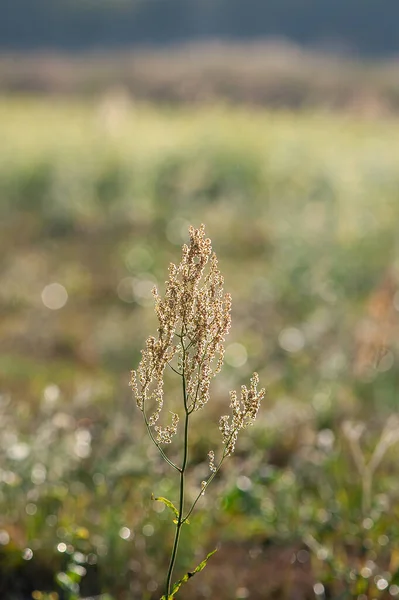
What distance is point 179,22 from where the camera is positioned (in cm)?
4547

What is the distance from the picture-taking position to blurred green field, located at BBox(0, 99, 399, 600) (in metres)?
2.71

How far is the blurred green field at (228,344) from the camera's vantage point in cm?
271

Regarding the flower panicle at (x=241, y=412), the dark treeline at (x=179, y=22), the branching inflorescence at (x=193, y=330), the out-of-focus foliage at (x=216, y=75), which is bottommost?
the flower panicle at (x=241, y=412)

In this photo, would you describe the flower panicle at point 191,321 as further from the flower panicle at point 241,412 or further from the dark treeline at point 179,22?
the dark treeline at point 179,22

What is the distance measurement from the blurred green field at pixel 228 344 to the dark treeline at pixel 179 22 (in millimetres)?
30235

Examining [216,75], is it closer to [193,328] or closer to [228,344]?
[228,344]

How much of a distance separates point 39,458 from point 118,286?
16.1 ft

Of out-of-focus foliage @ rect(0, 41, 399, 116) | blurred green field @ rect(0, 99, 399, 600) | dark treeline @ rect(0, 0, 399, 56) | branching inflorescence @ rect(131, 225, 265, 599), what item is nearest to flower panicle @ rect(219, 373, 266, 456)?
branching inflorescence @ rect(131, 225, 265, 599)

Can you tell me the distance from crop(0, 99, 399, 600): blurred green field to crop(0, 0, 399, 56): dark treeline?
3024cm

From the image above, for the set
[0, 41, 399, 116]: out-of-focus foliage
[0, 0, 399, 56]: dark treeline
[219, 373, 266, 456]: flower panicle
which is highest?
[0, 0, 399, 56]: dark treeline

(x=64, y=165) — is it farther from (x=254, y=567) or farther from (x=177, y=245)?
(x=254, y=567)

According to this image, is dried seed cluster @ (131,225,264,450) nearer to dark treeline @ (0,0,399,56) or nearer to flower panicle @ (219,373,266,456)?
flower panicle @ (219,373,266,456)

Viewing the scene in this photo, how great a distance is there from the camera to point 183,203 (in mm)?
9812

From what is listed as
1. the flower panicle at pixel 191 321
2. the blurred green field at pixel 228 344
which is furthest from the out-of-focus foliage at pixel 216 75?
the flower panicle at pixel 191 321
